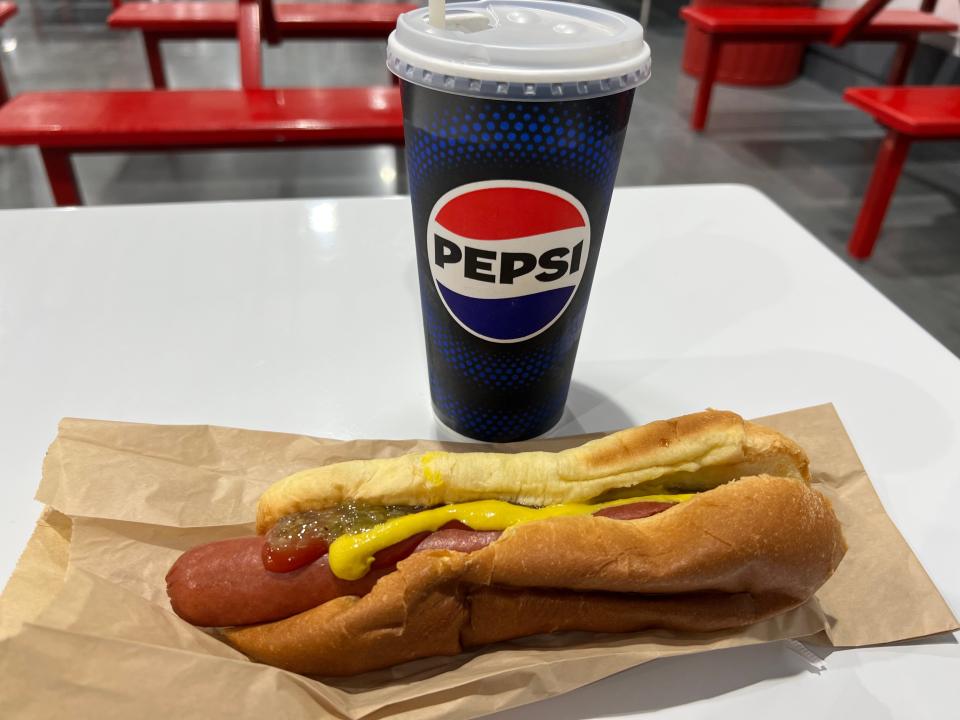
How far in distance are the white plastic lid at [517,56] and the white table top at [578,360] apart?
72 cm

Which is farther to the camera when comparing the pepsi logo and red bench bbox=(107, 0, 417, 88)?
red bench bbox=(107, 0, 417, 88)

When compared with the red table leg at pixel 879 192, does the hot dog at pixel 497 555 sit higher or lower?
higher

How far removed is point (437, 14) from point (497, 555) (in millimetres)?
776

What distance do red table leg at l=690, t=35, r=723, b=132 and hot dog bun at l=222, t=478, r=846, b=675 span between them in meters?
5.83

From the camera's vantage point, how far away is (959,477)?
1302 mm

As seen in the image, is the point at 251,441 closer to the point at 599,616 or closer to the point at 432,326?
the point at 432,326

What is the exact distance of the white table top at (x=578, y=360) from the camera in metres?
1.01

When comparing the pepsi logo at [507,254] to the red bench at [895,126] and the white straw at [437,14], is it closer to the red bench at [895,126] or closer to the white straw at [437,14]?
the white straw at [437,14]

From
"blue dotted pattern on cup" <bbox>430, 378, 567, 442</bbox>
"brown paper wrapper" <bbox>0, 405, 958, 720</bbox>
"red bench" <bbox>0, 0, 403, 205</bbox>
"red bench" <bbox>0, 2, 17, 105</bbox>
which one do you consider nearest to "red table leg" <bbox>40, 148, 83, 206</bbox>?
"red bench" <bbox>0, 0, 403, 205</bbox>

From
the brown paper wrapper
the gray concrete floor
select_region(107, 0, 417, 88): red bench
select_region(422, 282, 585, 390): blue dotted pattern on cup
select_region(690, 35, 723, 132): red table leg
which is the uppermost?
select_region(422, 282, 585, 390): blue dotted pattern on cup

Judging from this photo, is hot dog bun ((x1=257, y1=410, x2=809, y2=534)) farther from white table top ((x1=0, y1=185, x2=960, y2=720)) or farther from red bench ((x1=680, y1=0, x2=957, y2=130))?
red bench ((x1=680, y1=0, x2=957, y2=130))

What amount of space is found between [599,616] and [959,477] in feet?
2.66

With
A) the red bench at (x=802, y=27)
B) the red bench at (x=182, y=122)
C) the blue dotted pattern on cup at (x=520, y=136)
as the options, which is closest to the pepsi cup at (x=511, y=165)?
the blue dotted pattern on cup at (x=520, y=136)

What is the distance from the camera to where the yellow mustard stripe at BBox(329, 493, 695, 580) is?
0.98 m
